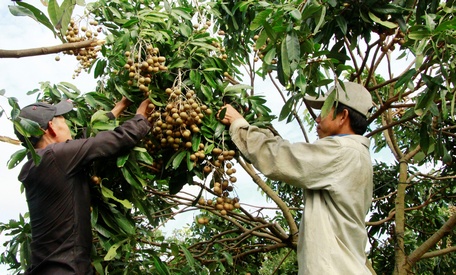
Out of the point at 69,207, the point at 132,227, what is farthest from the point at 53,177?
the point at 132,227

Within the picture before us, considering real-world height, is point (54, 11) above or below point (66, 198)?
above

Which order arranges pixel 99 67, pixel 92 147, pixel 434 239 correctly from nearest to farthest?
pixel 92 147
pixel 99 67
pixel 434 239

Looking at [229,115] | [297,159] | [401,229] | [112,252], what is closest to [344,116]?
[297,159]

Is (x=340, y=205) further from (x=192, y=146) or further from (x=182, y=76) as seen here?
(x=182, y=76)

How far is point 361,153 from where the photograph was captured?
165 centimetres

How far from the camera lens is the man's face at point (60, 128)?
1785mm

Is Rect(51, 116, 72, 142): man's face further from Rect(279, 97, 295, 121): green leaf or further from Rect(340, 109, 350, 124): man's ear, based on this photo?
Rect(340, 109, 350, 124): man's ear

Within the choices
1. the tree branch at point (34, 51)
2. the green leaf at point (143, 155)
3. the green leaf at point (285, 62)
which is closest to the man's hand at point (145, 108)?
the green leaf at point (143, 155)

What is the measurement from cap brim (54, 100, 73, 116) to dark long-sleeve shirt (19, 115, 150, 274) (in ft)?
0.52

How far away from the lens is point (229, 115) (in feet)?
6.06

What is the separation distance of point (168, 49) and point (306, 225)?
2.76 ft

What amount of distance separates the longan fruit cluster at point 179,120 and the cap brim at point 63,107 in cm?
31

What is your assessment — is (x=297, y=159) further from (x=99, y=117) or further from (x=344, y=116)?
(x=99, y=117)

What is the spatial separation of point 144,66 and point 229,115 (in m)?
0.36
